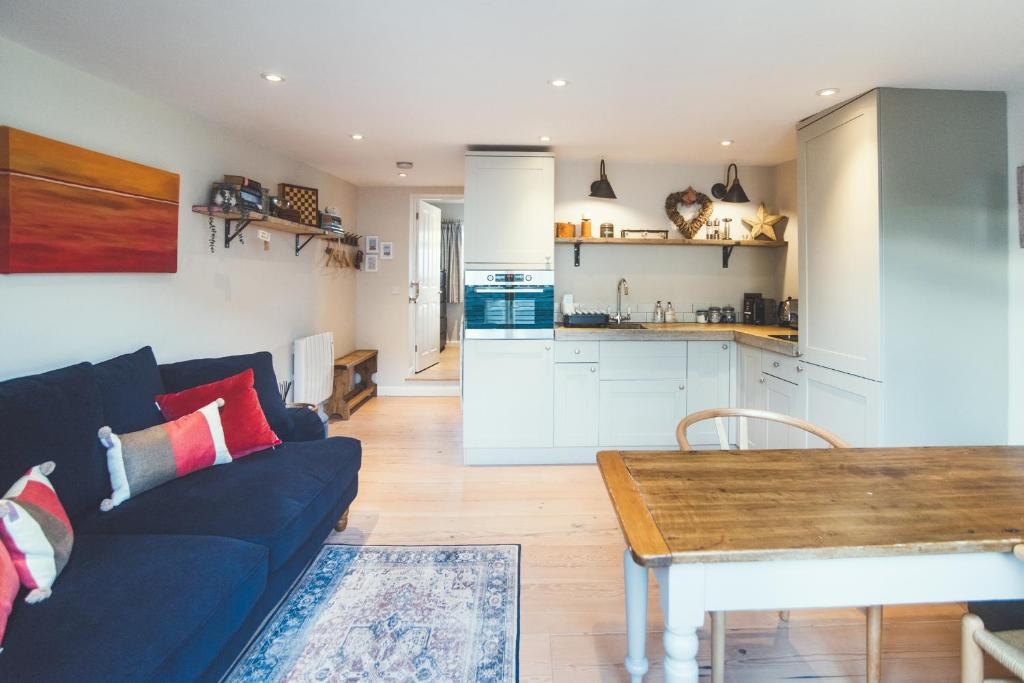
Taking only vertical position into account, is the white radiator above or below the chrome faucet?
below

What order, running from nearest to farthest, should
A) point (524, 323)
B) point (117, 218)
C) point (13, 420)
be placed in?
point (13, 420)
point (117, 218)
point (524, 323)

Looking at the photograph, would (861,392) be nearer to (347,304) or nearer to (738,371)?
(738,371)

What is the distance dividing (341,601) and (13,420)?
129cm

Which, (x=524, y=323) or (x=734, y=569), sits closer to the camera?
(x=734, y=569)

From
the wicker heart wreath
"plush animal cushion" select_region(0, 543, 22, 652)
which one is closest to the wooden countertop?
the wicker heart wreath

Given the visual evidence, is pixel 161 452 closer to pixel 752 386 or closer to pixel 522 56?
pixel 522 56

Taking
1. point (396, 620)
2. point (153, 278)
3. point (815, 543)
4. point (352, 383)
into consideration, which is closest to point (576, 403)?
point (396, 620)

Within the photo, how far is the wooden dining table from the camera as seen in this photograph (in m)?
1.00

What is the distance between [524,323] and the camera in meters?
3.92

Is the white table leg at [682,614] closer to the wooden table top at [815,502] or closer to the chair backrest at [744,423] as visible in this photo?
the wooden table top at [815,502]

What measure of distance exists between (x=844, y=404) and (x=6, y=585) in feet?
11.5

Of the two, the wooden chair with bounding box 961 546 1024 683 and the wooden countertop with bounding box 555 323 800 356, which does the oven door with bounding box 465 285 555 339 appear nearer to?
the wooden countertop with bounding box 555 323 800 356

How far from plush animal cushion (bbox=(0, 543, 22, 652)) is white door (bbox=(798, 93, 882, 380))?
11.3 ft

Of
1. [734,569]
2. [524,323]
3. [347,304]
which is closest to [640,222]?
[524,323]
